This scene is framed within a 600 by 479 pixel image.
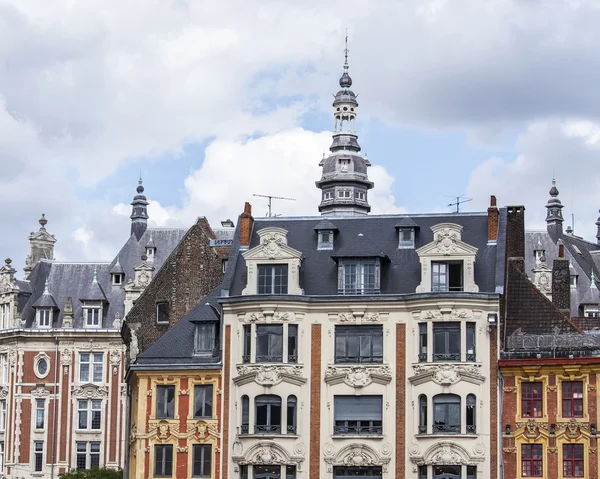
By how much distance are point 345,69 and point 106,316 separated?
56457mm

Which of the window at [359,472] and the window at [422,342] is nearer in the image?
the window at [359,472]

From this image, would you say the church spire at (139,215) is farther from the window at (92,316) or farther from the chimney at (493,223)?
the chimney at (493,223)

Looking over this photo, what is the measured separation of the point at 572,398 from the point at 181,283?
78.8 ft

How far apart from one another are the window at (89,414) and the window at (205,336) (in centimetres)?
3467

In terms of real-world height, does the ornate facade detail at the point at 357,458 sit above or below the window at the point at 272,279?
below

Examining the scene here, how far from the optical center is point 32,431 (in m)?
114

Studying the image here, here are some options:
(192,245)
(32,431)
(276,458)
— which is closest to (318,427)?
(276,458)

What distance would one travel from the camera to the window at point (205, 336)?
8062 cm

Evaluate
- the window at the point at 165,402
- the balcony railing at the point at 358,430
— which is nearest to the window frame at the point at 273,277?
the window at the point at 165,402

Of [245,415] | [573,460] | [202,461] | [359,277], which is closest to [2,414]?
[202,461]

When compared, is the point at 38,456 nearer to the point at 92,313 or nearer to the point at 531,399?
the point at 92,313

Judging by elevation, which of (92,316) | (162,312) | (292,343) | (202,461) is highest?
(92,316)

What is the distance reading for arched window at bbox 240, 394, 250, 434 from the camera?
78.2 meters

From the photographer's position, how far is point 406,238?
81.1m
